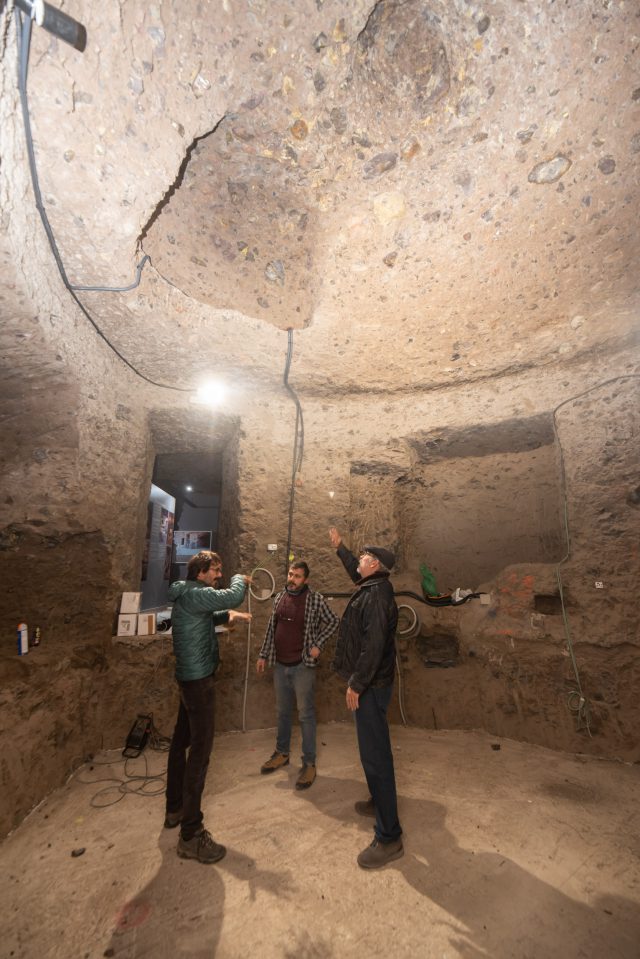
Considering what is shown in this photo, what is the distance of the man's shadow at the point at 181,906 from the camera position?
1.84 metres

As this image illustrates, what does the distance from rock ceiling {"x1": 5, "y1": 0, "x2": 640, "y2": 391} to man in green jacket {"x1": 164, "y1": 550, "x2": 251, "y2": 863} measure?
2.49 meters

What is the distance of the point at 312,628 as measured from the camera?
358 cm

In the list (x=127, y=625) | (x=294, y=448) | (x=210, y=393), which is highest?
(x=210, y=393)

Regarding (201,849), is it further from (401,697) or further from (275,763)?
(401,697)

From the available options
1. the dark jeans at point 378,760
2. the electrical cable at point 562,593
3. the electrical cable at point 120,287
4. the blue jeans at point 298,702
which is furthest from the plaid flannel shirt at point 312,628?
the electrical cable at point 120,287

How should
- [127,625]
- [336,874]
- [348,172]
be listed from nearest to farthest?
1. [336,874]
2. [348,172]
3. [127,625]

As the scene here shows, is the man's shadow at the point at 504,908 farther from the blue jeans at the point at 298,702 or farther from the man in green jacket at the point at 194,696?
the man in green jacket at the point at 194,696

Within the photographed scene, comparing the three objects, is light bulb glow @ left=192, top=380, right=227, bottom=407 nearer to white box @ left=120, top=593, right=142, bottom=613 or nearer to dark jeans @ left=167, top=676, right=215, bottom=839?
white box @ left=120, top=593, right=142, bottom=613

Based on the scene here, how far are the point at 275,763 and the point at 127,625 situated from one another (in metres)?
1.91

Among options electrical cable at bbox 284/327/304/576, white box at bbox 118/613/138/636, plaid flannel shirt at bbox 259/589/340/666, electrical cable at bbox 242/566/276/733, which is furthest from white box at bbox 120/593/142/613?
electrical cable at bbox 284/327/304/576

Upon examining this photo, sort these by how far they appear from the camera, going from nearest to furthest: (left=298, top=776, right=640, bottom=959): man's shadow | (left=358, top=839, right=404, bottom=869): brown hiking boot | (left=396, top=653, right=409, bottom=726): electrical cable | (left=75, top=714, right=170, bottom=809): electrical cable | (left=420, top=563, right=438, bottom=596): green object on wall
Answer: (left=298, top=776, right=640, bottom=959): man's shadow
(left=358, top=839, right=404, bottom=869): brown hiking boot
(left=75, top=714, right=170, bottom=809): electrical cable
(left=396, top=653, right=409, bottom=726): electrical cable
(left=420, top=563, right=438, bottom=596): green object on wall

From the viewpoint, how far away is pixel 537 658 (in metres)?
3.90

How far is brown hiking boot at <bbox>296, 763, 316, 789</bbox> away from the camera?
10.4ft

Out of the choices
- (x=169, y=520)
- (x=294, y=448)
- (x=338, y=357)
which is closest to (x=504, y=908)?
(x=294, y=448)
